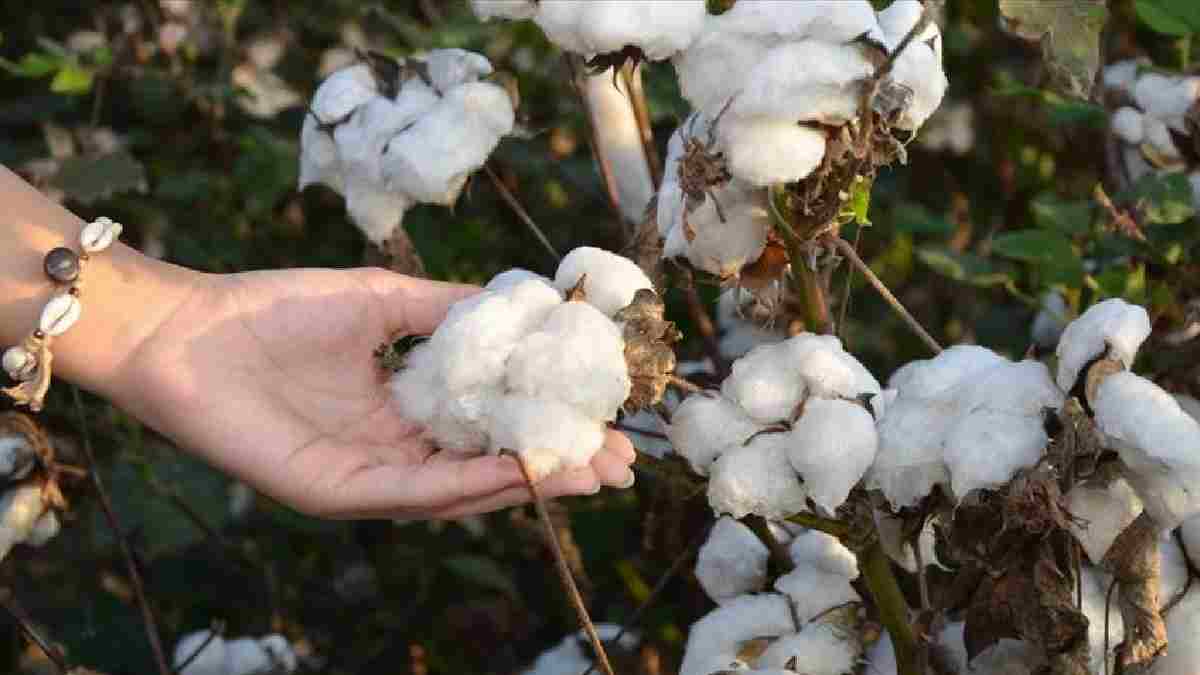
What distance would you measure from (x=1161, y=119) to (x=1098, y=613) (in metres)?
0.72

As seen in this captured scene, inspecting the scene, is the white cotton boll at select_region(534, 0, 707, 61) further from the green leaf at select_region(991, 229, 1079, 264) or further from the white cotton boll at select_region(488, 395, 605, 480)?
the green leaf at select_region(991, 229, 1079, 264)

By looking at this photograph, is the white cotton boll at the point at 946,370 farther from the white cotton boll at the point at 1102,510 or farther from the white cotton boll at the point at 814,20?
the white cotton boll at the point at 814,20

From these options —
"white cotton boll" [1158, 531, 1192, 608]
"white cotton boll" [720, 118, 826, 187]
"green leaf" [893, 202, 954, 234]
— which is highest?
"white cotton boll" [720, 118, 826, 187]

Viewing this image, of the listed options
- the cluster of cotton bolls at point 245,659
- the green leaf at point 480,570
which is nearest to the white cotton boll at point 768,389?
the cluster of cotton bolls at point 245,659

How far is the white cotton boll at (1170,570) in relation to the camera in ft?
4.46

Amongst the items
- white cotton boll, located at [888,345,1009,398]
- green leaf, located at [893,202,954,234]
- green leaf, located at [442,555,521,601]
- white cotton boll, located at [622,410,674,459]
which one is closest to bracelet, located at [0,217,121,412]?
white cotton boll, located at [622,410,674,459]

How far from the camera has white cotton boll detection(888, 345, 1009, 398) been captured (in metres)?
1.34

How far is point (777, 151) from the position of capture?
1246 mm

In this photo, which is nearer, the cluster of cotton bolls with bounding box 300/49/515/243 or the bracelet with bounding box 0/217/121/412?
the bracelet with bounding box 0/217/121/412

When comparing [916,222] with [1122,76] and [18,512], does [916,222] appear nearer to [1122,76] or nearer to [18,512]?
[1122,76]

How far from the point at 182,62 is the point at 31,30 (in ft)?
1.85

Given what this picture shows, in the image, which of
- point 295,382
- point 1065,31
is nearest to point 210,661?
point 295,382

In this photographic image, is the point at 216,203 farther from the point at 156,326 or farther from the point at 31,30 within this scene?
the point at 156,326

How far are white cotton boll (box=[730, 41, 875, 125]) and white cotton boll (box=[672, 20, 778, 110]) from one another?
36 mm
